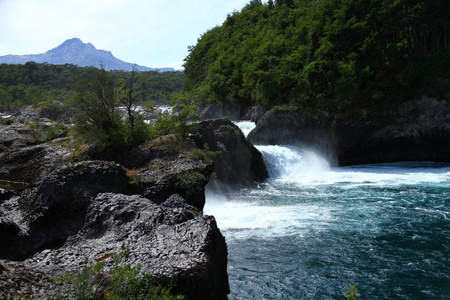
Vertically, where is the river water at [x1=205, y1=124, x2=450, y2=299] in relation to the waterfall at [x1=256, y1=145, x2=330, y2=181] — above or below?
below

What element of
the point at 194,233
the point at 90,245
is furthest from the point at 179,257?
the point at 90,245

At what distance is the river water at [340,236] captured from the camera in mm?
7707

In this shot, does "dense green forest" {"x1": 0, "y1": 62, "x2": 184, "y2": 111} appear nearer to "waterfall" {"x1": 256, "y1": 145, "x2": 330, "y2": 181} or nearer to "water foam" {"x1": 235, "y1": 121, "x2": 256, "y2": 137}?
"water foam" {"x1": 235, "y1": 121, "x2": 256, "y2": 137}

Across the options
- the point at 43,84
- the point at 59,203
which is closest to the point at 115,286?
the point at 59,203

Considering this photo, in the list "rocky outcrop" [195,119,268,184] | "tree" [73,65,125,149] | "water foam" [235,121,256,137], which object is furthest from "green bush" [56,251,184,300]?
"water foam" [235,121,256,137]

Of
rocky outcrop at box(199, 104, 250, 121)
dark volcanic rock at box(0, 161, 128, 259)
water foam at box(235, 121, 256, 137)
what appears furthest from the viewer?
rocky outcrop at box(199, 104, 250, 121)

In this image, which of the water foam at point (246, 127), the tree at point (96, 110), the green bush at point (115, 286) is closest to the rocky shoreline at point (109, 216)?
the green bush at point (115, 286)

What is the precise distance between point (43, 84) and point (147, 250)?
326 ft

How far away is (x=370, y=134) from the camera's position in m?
23.3

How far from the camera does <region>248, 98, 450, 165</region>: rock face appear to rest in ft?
71.2

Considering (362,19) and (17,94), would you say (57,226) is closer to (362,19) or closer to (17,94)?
(362,19)

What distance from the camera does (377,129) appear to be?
23172mm

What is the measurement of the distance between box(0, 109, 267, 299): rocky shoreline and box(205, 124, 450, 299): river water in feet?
7.51

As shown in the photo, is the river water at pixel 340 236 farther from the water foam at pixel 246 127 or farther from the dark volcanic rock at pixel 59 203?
the water foam at pixel 246 127
